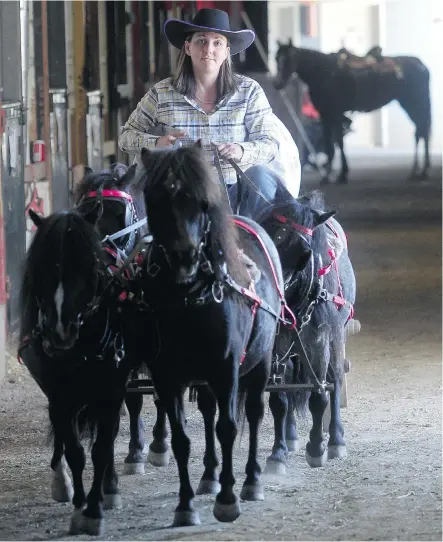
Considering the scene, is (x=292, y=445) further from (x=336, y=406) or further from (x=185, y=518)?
(x=185, y=518)

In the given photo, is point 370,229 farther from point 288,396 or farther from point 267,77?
point 288,396

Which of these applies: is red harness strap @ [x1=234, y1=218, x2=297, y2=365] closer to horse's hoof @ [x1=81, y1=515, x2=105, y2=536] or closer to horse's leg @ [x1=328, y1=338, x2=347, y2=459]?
horse's leg @ [x1=328, y1=338, x2=347, y2=459]

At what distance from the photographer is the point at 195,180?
473 centimetres

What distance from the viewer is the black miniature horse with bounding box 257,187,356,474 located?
591cm

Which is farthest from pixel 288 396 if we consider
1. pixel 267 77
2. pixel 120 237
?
pixel 267 77

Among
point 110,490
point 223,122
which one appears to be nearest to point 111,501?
point 110,490

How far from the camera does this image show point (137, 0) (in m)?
17.5

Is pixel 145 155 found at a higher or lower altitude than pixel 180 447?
higher

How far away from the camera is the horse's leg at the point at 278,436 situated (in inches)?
235

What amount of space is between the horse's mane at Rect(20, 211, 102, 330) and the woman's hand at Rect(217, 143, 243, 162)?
1041mm

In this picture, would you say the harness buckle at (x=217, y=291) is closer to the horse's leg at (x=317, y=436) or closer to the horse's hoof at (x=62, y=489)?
the horse's hoof at (x=62, y=489)

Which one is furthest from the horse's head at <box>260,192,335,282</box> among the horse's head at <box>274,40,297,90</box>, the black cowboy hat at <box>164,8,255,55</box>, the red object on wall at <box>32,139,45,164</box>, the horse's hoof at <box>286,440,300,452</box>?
the horse's head at <box>274,40,297,90</box>

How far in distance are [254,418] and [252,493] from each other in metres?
0.31

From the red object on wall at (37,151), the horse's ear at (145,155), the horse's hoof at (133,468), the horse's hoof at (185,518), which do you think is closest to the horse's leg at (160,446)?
the horse's hoof at (133,468)
